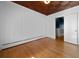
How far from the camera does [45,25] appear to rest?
23.3 ft

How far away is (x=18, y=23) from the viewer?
470 cm

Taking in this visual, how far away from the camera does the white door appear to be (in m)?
4.56

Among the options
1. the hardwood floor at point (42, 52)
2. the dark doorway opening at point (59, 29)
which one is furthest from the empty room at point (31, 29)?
the dark doorway opening at point (59, 29)

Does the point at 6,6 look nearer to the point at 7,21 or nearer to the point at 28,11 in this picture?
Answer: the point at 7,21

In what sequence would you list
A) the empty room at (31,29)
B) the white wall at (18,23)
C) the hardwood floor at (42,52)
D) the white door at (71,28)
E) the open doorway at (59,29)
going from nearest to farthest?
the hardwood floor at (42,52)
the empty room at (31,29)
the white wall at (18,23)
the white door at (71,28)
the open doorway at (59,29)

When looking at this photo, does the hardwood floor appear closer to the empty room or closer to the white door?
the empty room

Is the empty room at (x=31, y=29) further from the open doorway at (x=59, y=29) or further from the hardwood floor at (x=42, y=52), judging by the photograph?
the open doorway at (x=59, y=29)

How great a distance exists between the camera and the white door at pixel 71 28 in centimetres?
456

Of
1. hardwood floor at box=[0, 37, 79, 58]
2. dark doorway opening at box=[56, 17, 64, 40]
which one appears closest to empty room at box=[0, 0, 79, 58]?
hardwood floor at box=[0, 37, 79, 58]

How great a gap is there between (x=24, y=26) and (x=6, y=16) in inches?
55.7

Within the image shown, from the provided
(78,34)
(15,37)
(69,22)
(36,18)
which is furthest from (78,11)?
(15,37)

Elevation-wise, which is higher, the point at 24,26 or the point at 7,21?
the point at 7,21

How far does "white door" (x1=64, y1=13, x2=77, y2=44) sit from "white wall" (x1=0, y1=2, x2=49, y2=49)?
2329 mm

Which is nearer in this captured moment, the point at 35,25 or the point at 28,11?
the point at 28,11
